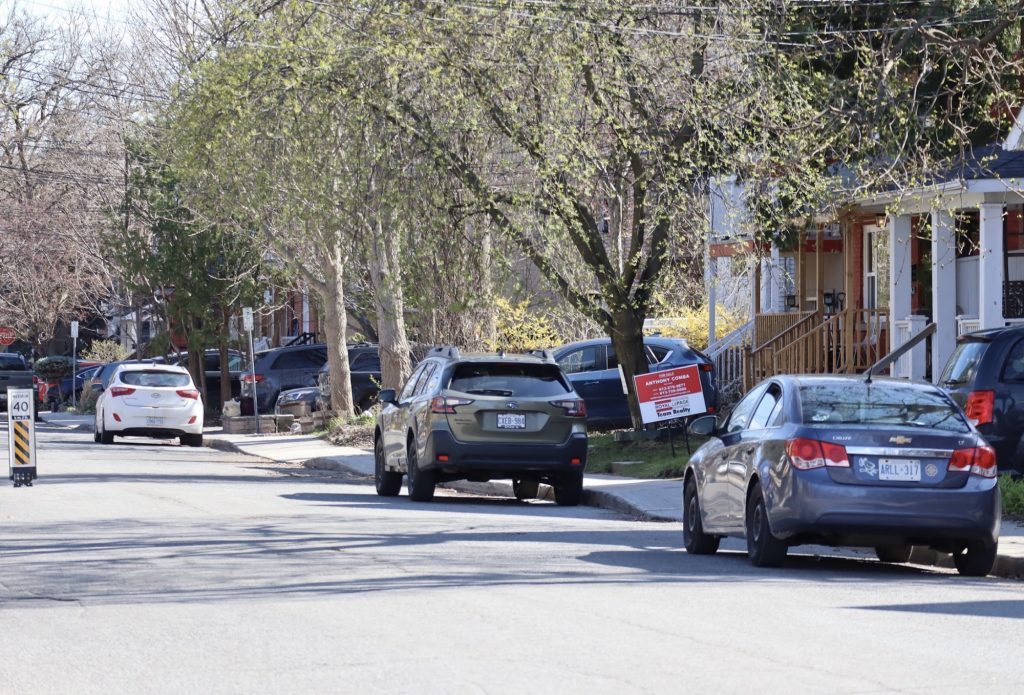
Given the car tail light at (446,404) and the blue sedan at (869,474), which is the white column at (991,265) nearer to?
the car tail light at (446,404)

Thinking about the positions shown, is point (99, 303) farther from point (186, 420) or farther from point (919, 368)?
point (919, 368)

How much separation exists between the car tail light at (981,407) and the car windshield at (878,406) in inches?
135

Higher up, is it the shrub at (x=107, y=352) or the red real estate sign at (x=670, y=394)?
the shrub at (x=107, y=352)

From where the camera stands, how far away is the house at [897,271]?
24.1 m

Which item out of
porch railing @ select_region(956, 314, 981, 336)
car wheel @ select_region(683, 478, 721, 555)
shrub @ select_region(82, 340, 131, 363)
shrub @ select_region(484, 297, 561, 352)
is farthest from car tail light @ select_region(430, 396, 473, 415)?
shrub @ select_region(82, 340, 131, 363)

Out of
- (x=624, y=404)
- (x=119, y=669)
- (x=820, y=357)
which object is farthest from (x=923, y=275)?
(x=119, y=669)

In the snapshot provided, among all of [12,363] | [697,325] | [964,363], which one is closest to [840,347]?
[697,325]

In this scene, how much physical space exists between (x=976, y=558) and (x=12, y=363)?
40.2 m

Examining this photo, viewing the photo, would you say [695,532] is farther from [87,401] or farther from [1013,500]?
[87,401]

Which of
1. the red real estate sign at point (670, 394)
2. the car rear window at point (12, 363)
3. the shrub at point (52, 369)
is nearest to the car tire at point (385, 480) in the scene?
the red real estate sign at point (670, 394)

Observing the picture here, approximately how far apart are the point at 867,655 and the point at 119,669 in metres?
3.65

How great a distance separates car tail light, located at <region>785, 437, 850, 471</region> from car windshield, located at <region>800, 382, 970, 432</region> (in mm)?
217

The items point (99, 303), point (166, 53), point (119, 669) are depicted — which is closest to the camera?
point (119, 669)

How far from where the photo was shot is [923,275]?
97.1 feet
